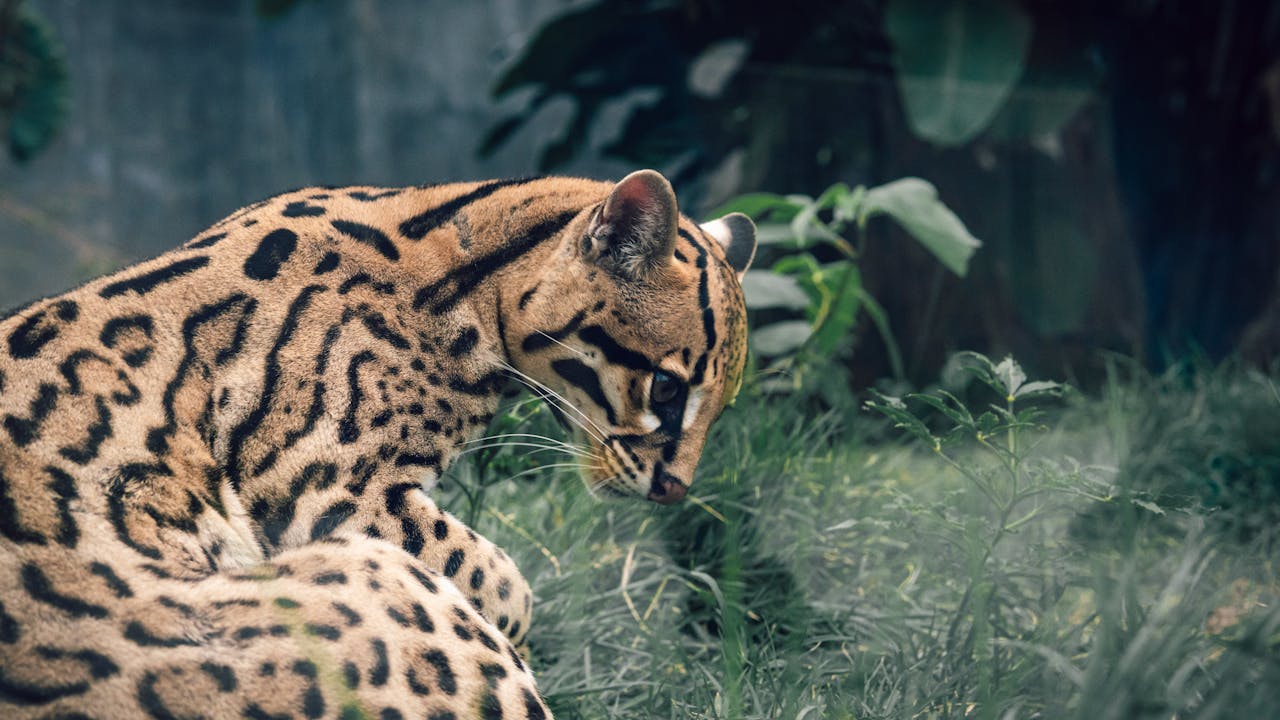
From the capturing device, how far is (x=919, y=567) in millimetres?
3719

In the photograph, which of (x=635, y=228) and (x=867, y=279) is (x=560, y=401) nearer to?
(x=635, y=228)

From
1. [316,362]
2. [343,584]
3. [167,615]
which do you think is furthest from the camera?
[316,362]

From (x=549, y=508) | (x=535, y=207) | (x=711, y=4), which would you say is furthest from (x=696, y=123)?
(x=535, y=207)

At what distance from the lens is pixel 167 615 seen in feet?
6.66

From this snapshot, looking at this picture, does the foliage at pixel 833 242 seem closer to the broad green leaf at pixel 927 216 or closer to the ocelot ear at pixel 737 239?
the broad green leaf at pixel 927 216

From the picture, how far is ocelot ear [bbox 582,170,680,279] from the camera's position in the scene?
273cm

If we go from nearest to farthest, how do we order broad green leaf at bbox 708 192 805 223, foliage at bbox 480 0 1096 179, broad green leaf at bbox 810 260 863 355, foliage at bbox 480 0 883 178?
1. broad green leaf at bbox 708 192 805 223
2. broad green leaf at bbox 810 260 863 355
3. foliage at bbox 480 0 1096 179
4. foliage at bbox 480 0 883 178

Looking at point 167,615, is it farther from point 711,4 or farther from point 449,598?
point 711,4

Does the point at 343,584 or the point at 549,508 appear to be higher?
the point at 343,584

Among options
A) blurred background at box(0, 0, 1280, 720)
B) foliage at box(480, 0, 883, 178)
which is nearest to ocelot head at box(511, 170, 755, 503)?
blurred background at box(0, 0, 1280, 720)

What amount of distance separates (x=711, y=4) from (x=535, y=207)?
4.37 meters

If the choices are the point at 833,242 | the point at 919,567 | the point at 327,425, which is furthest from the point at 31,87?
the point at 919,567

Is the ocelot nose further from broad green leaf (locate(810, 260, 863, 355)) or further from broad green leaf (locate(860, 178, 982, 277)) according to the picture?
broad green leaf (locate(810, 260, 863, 355))

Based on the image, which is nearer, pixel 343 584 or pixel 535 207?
pixel 343 584
